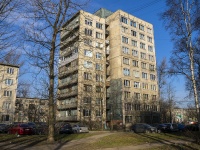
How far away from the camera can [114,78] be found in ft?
195

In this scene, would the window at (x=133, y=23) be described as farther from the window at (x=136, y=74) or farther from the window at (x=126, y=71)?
the window at (x=126, y=71)

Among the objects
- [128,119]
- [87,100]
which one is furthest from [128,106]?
[87,100]

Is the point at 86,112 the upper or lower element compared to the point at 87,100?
lower

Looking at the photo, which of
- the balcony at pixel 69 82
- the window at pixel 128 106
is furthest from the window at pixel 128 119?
the balcony at pixel 69 82

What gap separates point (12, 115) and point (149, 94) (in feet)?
132

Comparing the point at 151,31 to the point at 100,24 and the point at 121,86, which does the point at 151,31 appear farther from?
the point at 121,86

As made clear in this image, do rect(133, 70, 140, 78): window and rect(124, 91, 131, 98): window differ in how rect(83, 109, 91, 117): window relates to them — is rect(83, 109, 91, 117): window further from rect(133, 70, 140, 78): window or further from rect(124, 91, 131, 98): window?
rect(133, 70, 140, 78): window

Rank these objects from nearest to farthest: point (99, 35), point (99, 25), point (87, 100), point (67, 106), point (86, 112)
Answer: point (87, 100) < point (86, 112) < point (67, 106) < point (99, 35) < point (99, 25)

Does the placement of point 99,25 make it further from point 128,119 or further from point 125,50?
point 128,119

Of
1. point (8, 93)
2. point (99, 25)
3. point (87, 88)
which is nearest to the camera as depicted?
point (87, 88)

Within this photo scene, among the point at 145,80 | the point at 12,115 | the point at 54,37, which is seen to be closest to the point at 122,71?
the point at 145,80

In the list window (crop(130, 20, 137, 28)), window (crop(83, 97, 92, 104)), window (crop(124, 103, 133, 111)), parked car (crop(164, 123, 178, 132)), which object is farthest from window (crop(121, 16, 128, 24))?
parked car (crop(164, 123, 178, 132))

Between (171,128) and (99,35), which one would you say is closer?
(171,128)

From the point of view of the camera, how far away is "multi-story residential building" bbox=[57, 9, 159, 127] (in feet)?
166
